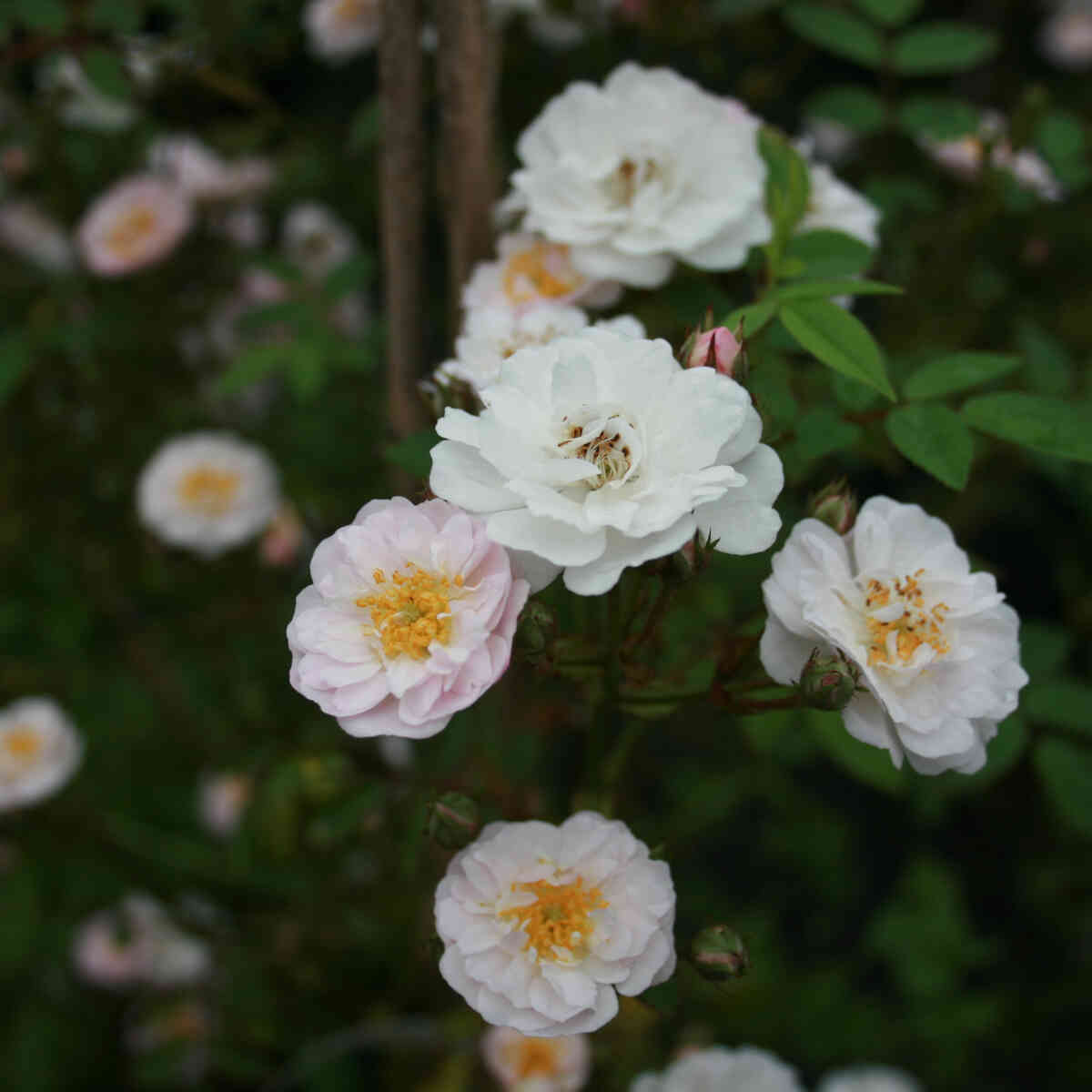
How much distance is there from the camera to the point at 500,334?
946mm

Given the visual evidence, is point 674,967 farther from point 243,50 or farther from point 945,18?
point 945,18

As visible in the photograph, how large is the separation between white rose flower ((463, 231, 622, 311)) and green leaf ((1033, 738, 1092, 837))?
2.50 feet

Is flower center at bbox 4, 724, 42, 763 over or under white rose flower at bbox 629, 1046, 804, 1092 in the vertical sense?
under

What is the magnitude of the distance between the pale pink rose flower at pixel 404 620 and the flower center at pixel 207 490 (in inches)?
44.3

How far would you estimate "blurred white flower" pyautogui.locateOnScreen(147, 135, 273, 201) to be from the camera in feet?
6.36

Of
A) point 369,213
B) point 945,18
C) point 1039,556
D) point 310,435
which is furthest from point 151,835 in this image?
point 945,18

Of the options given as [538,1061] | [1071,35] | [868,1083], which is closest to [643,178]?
[538,1061]

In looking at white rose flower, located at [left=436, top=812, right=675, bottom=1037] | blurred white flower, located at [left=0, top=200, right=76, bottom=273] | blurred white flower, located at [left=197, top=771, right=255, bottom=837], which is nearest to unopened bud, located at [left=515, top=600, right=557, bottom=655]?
white rose flower, located at [left=436, top=812, right=675, bottom=1037]

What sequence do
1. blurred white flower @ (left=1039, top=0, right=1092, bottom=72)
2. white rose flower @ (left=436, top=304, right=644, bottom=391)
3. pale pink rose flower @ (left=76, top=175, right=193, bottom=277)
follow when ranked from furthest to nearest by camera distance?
blurred white flower @ (left=1039, top=0, right=1092, bottom=72), pale pink rose flower @ (left=76, top=175, right=193, bottom=277), white rose flower @ (left=436, top=304, right=644, bottom=391)

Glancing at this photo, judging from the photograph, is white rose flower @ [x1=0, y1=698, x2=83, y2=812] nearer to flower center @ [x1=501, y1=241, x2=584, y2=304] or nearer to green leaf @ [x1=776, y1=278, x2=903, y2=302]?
flower center @ [x1=501, y1=241, x2=584, y2=304]

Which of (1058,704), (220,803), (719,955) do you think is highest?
(719,955)

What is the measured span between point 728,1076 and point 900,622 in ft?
1.85

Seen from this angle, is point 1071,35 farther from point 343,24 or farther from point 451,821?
point 451,821

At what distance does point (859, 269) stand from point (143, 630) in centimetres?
164
